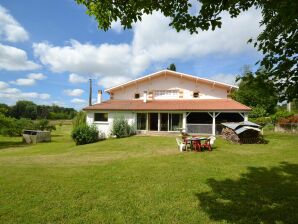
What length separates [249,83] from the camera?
3553mm

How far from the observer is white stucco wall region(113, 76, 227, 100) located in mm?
24125

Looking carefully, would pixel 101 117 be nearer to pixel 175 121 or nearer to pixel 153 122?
pixel 153 122

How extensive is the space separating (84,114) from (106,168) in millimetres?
17529

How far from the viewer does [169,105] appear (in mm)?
22250

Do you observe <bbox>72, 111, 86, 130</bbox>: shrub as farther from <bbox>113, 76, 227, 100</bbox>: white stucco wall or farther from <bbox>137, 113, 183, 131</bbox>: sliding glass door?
<bbox>137, 113, 183, 131</bbox>: sliding glass door

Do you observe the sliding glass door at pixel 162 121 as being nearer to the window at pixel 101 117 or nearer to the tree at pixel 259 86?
the window at pixel 101 117

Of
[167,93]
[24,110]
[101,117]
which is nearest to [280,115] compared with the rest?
[167,93]

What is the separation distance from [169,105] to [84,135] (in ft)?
28.8

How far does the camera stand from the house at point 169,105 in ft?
68.3

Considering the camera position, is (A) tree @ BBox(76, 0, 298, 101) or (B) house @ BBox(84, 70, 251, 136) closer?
(A) tree @ BBox(76, 0, 298, 101)

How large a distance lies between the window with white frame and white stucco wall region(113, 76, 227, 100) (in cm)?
35

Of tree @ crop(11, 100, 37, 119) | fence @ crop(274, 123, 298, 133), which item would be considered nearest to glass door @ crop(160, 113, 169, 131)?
fence @ crop(274, 123, 298, 133)

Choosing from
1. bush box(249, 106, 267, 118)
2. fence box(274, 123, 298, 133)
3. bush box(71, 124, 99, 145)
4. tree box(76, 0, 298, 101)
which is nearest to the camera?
tree box(76, 0, 298, 101)

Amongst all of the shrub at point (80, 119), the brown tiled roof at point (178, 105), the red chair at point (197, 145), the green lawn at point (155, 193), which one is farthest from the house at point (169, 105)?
the green lawn at point (155, 193)
